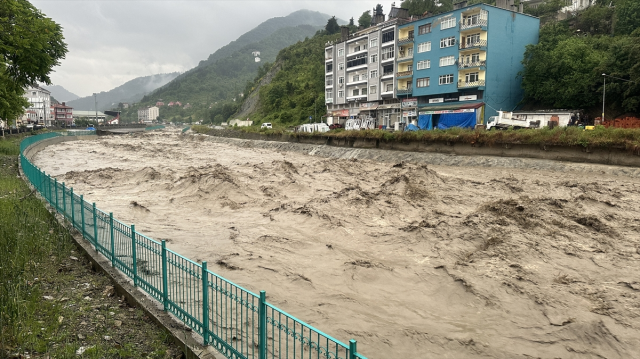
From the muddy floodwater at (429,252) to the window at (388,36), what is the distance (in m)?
43.2

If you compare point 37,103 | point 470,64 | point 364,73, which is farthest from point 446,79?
point 37,103

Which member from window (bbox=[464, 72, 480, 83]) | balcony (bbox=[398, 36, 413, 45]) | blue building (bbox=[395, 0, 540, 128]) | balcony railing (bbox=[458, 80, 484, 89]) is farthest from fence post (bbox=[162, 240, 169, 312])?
balcony (bbox=[398, 36, 413, 45])

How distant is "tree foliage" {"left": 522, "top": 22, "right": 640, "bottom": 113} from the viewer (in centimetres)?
3941

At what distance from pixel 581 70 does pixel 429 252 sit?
44080 mm

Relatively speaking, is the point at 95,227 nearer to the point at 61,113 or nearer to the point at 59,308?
the point at 59,308

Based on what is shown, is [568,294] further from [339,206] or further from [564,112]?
[564,112]

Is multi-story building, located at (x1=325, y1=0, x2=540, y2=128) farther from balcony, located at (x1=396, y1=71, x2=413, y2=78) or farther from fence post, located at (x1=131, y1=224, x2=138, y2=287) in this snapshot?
fence post, located at (x1=131, y1=224, x2=138, y2=287)

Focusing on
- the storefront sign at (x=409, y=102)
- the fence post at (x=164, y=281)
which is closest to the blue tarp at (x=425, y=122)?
the storefront sign at (x=409, y=102)

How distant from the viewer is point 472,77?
50.7m

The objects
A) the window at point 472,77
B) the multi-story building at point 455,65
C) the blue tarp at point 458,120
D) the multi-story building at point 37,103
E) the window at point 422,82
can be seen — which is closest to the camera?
the blue tarp at point 458,120

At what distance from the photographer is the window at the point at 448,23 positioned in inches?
2052

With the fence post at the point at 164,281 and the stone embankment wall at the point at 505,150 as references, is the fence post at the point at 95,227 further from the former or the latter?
the stone embankment wall at the point at 505,150

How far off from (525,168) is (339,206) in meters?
16.2

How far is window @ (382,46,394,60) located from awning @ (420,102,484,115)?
11.3 meters
